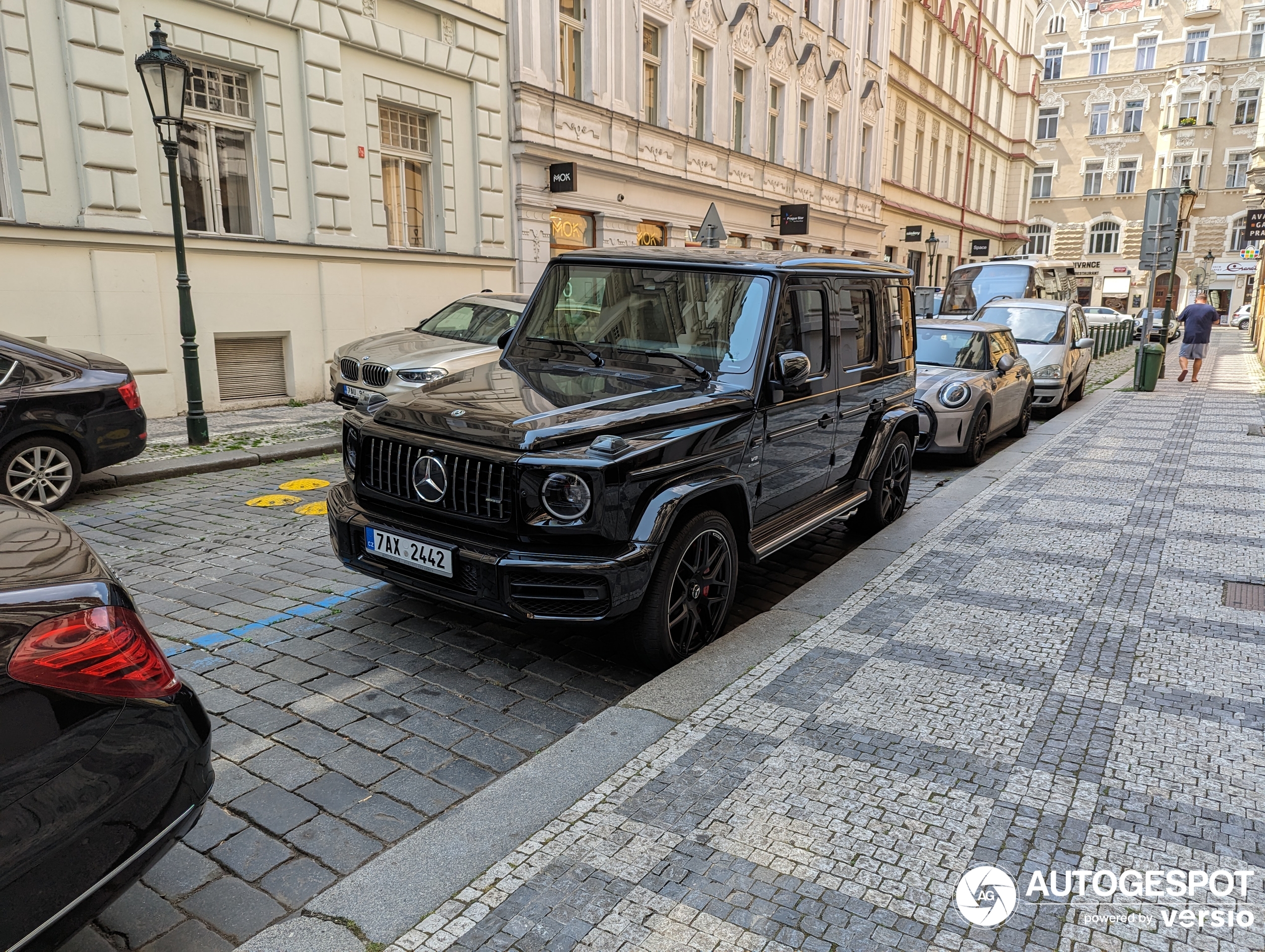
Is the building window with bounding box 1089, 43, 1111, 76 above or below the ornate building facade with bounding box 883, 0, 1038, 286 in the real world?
above

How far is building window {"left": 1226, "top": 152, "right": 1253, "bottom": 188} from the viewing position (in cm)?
5569

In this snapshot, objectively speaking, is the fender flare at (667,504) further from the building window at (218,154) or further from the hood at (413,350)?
the building window at (218,154)

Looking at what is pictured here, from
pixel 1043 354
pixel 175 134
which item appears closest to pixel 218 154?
pixel 175 134

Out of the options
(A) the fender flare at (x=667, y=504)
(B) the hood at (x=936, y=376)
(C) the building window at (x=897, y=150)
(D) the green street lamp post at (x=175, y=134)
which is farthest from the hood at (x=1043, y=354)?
(C) the building window at (x=897, y=150)

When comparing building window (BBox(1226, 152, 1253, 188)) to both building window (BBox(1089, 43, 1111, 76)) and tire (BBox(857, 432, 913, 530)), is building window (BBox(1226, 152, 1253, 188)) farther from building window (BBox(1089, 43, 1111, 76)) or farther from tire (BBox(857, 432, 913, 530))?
tire (BBox(857, 432, 913, 530))

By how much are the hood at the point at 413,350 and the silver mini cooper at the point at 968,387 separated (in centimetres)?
506

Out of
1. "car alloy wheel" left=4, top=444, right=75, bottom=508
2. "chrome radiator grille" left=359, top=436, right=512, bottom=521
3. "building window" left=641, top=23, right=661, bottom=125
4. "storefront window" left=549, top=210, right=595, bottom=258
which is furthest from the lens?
"building window" left=641, top=23, right=661, bottom=125

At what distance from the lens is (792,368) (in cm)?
459

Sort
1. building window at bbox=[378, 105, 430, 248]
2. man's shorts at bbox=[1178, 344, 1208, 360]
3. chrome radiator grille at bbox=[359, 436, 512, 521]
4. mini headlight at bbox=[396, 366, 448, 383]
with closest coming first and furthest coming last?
chrome radiator grille at bbox=[359, 436, 512, 521] → mini headlight at bbox=[396, 366, 448, 383] → building window at bbox=[378, 105, 430, 248] → man's shorts at bbox=[1178, 344, 1208, 360]

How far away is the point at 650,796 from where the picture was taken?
9.89 feet

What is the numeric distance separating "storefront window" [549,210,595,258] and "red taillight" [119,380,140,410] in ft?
36.0

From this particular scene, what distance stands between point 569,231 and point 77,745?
56.3ft

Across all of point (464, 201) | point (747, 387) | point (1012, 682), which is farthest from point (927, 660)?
point (464, 201)

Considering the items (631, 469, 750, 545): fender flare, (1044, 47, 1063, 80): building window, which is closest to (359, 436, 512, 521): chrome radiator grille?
(631, 469, 750, 545): fender flare
